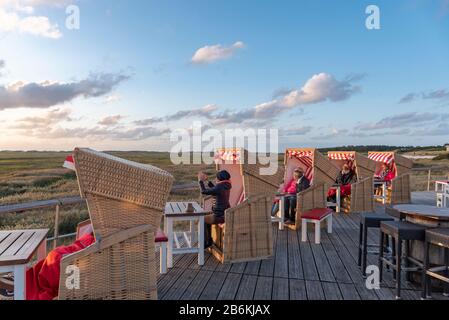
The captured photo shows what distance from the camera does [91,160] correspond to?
258 centimetres

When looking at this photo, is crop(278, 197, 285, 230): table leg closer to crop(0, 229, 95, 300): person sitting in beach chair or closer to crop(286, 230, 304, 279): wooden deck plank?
crop(286, 230, 304, 279): wooden deck plank

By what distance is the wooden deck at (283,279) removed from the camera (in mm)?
3400

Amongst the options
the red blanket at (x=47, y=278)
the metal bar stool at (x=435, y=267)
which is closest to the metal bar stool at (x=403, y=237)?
the metal bar stool at (x=435, y=267)

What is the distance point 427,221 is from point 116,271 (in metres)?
3.24

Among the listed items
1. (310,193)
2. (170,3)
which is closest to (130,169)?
(310,193)

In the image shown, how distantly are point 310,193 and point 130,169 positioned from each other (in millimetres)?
4567

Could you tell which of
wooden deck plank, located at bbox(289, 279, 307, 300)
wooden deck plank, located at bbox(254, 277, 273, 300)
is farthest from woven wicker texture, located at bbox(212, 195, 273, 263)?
wooden deck plank, located at bbox(289, 279, 307, 300)

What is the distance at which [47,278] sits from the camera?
102 inches

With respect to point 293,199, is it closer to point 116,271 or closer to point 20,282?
point 116,271

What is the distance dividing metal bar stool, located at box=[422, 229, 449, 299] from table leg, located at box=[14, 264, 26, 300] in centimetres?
353

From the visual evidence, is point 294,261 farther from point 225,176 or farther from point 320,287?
point 225,176

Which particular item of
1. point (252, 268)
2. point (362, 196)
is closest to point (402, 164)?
point (362, 196)

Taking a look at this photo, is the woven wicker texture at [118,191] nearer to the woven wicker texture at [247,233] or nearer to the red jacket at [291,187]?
the woven wicker texture at [247,233]

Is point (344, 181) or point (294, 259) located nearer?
point (294, 259)
